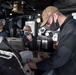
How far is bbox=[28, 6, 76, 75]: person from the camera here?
2309 millimetres

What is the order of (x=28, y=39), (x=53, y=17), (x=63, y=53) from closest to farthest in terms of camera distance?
(x=63, y=53)
(x=53, y=17)
(x=28, y=39)

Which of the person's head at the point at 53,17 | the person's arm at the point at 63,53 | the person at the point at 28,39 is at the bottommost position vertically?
the person at the point at 28,39

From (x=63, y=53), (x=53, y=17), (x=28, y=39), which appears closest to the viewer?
(x=63, y=53)

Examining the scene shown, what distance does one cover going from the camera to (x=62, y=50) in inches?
91.0

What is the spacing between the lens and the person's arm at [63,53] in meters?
2.29

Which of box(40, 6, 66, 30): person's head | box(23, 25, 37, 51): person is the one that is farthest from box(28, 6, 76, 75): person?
box(23, 25, 37, 51): person

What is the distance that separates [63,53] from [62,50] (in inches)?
1.3

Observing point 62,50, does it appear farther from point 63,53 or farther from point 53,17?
point 53,17

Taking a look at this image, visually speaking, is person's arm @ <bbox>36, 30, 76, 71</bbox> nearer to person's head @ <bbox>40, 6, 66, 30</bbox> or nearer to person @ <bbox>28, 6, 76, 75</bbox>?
person @ <bbox>28, 6, 76, 75</bbox>

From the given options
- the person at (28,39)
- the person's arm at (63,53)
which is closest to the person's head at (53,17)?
the person's arm at (63,53)

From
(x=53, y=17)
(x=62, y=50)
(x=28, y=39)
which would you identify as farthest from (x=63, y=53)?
(x=28, y=39)

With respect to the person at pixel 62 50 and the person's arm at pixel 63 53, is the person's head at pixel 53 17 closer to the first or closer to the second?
the person at pixel 62 50

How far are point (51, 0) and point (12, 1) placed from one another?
1.24 m

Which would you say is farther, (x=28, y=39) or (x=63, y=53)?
(x=28, y=39)
